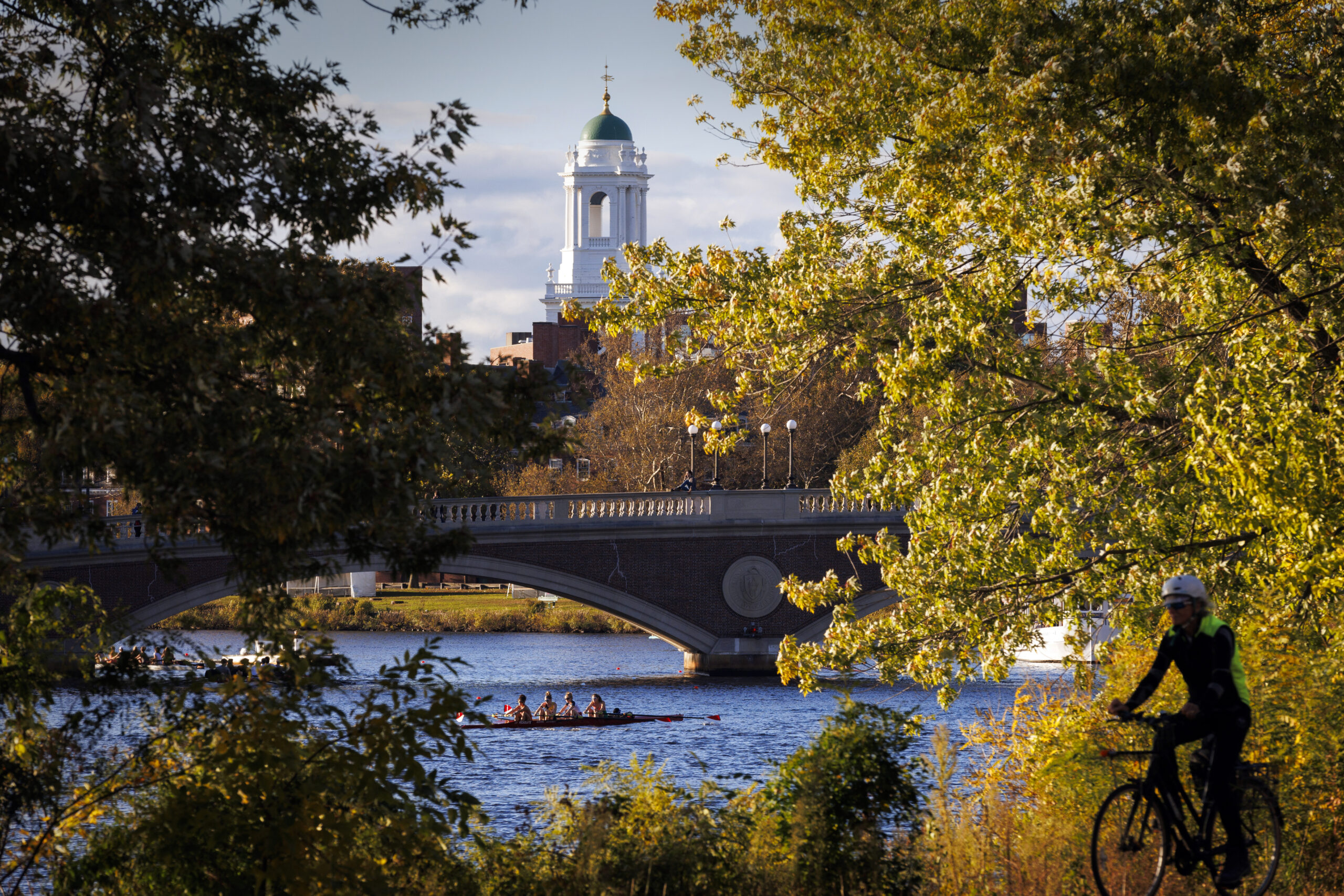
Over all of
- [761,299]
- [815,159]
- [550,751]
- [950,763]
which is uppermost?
[815,159]

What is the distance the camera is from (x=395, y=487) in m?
6.06

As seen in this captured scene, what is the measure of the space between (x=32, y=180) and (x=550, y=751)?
23.9 m

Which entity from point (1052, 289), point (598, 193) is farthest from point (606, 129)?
point (1052, 289)

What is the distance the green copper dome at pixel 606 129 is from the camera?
101 m

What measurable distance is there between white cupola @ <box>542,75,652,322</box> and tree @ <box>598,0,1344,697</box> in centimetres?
8552

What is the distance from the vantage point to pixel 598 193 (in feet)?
335

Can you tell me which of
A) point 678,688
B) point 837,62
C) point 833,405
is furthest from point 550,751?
point 833,405

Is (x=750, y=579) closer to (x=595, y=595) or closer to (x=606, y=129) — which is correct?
(x=595, y=595)

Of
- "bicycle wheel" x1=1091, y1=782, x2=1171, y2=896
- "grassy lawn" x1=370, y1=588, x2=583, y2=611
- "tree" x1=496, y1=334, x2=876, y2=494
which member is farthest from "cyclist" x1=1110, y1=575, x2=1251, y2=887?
"grassy lawn" x1=370, y1=588, x2=583, y2=611

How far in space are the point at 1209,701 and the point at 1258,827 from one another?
5.74 ft

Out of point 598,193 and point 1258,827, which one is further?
point 598,193

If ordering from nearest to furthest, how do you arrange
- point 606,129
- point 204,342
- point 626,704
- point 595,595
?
point 204,342 < point 626,704 < point 595,595 < point 606,129

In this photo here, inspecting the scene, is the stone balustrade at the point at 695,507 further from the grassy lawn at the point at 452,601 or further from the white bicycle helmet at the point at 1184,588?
the white bicycle helmet at the point at 1184,588

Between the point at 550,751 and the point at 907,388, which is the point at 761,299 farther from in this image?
the point at 550,751
